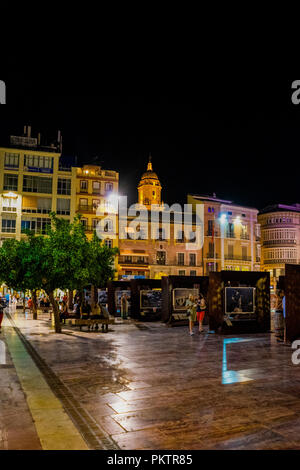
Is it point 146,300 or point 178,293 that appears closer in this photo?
point 178,293

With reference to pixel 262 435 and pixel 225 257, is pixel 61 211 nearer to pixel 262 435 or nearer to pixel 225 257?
pixel 225 257

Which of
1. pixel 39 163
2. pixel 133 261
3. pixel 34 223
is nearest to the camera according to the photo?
pixel 34 223

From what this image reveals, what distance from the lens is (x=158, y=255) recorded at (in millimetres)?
55312

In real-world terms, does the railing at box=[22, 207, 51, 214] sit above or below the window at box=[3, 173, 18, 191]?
below

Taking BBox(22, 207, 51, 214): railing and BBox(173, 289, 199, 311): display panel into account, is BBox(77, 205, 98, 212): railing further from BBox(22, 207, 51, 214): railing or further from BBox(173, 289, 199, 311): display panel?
BBox(173, 289, 199, 311): display panel

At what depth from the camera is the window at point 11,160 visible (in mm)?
50281

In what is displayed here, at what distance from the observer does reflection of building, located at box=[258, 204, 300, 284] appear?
203ft

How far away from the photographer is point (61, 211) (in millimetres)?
51812

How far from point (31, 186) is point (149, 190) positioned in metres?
25.9

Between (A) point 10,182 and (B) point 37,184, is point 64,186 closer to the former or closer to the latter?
(B) point 37,184

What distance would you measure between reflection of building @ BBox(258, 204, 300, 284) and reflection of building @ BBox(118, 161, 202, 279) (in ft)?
44.2

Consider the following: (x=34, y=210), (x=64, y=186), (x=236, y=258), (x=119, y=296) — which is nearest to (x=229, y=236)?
(x=236, y=258)

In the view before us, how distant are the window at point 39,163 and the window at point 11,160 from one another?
3.72 ft

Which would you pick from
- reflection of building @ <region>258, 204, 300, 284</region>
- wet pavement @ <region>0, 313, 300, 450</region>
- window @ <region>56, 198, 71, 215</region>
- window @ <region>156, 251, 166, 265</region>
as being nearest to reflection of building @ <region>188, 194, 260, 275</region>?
reflection of building @ <region>258, 204, 300, 284</region>
